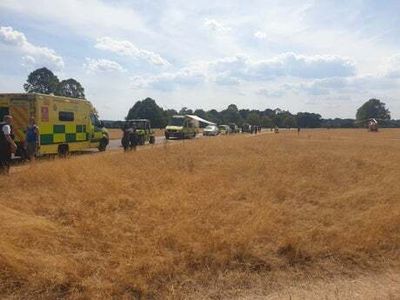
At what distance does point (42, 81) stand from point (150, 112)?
24.2m

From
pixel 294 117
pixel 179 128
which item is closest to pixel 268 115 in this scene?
pixel 294 117

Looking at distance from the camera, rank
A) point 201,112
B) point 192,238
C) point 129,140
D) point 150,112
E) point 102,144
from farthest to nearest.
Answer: point 201,112, point 150,112, point 102,144, point 129,140, point 192,238

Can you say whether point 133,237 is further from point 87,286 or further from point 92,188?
point 92,188

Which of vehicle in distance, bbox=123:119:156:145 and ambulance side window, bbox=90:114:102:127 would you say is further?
vehicle in distance, bbox=123:119:156:145

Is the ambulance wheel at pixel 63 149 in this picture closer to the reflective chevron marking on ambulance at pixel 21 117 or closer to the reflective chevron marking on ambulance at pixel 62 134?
the reflective chevron marking on ambulance at pixel 62 134

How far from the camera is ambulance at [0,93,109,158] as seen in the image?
60.6 feet

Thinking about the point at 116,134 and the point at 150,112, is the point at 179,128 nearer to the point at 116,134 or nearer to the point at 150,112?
the point at 116,134

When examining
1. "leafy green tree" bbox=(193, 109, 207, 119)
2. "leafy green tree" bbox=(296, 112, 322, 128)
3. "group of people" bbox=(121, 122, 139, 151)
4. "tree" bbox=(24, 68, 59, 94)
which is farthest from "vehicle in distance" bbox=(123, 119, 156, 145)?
"leafy green tree" bbox=(296, 112, 322, 128)

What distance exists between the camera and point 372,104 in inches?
6216

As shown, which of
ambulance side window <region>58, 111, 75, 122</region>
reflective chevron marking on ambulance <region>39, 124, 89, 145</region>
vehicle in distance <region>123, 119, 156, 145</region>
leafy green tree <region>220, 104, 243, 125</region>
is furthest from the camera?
leafy green tree <region>220, 104, 243, 125</region>

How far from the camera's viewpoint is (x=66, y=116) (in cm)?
2116

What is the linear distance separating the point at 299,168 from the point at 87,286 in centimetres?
1110

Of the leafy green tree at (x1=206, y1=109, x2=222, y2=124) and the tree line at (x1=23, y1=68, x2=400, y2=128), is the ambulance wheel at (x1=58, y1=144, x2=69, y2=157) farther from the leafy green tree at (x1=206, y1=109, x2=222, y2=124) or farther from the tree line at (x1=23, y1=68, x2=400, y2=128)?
the leafy green tree at (x1=206, y1=109, x2=222, y2=124)

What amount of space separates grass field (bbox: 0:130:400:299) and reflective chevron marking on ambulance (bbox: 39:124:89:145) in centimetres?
740
